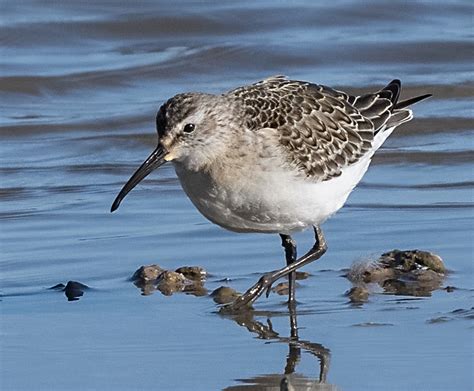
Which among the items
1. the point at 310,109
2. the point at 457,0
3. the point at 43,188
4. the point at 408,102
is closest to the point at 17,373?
the point at 310,109

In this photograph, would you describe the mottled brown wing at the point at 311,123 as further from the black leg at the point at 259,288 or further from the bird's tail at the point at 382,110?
the black leg at the point at 259,288

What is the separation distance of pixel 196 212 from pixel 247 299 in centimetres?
225

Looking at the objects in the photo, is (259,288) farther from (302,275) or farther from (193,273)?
(302,275)

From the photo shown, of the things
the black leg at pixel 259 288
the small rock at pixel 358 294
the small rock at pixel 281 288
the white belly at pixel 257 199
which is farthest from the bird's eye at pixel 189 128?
the small rock at pixel 358 294

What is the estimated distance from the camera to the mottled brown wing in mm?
6957

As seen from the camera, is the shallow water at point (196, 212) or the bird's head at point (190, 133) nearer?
the shallow water at point (196, 212)

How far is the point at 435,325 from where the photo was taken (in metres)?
6.41

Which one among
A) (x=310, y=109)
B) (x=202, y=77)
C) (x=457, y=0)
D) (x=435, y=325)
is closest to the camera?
(x=435, y=325)

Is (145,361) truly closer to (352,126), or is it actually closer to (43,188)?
(352,126)

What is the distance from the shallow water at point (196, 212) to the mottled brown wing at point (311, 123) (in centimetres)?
65

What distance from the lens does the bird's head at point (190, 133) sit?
6520 mm

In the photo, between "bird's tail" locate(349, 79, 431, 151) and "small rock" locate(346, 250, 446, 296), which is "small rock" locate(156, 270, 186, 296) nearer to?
"small rock" locate(346, 250, 446, 296)

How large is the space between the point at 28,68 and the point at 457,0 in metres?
5.30

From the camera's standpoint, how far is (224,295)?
6996 millimetres
